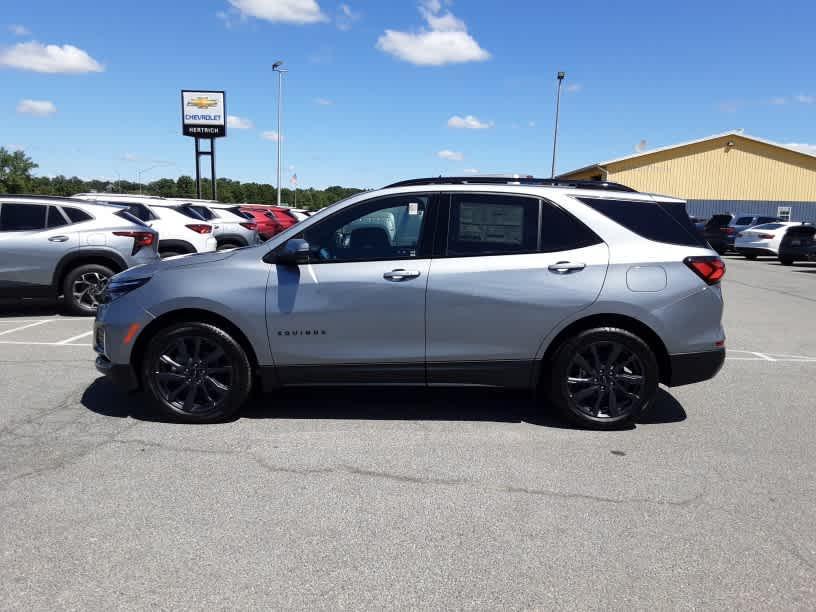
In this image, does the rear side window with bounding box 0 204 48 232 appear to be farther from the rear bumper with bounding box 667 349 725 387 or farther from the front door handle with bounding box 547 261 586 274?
the rear bumper with bounding box 667 349 725 387

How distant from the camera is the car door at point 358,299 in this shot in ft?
14.6

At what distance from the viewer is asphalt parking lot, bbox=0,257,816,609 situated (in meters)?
2.69

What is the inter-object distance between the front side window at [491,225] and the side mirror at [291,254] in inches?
39.6

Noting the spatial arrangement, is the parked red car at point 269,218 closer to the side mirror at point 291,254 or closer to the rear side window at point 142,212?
the rear side window at point 142,212

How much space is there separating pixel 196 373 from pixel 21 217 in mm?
5818

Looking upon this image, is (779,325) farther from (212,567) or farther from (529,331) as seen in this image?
(212,567)

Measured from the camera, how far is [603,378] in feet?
15.0

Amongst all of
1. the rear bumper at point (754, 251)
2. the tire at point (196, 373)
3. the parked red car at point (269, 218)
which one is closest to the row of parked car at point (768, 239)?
the rear bumper at point (754, 251)

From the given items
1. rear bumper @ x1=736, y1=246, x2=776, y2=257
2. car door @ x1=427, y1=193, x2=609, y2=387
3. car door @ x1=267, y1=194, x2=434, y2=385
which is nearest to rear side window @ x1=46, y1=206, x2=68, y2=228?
car door @ x1=267, y1=194, x2=434, y2=385

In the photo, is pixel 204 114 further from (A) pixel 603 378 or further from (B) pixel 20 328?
(A) pixel 603 378

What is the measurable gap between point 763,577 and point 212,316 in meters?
3.64

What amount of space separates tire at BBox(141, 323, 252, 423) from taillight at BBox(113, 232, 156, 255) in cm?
500

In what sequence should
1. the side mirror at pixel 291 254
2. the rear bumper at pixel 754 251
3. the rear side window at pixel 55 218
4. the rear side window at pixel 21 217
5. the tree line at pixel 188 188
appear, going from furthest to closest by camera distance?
the tree line at pixel 188 188 < the rear bumper at pixel 754 251 < the rear side window at pixel 55 218 < the rear side window at pixel 21 217 < the side mirror at pixel 291 254

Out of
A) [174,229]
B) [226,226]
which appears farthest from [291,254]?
[226,226]
